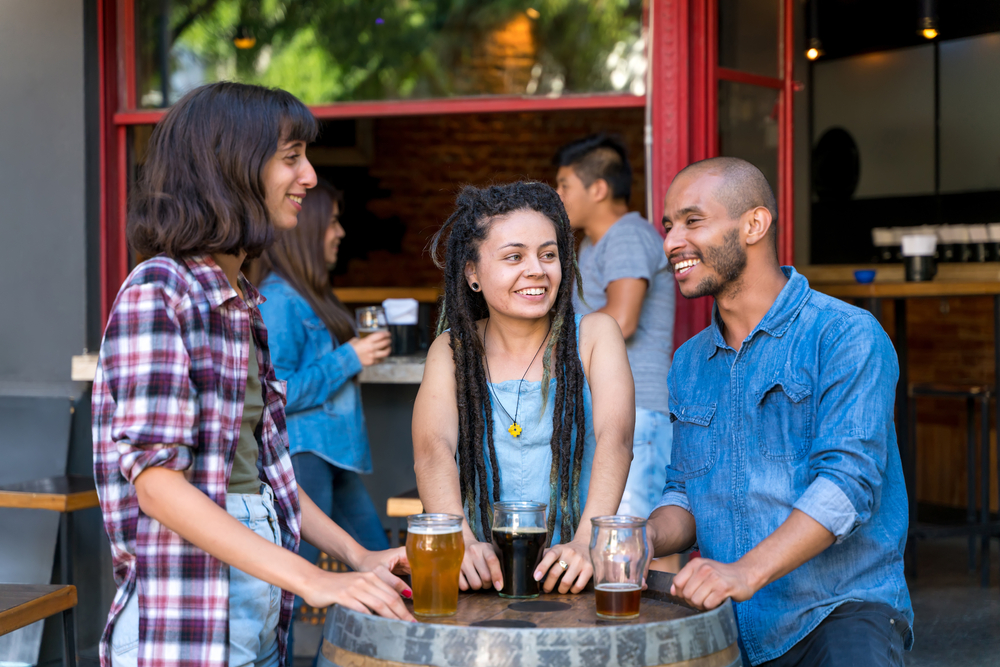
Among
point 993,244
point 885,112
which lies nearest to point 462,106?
point 993,244

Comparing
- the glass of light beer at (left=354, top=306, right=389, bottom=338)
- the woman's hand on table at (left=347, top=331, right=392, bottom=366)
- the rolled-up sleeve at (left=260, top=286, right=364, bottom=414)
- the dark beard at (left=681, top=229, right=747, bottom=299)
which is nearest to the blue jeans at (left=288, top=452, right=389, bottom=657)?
the rolled-up sleeve at (left=260, top=286, right=364, bottom=414)

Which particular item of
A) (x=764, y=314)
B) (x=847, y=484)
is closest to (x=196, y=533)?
(x=847, y=484)

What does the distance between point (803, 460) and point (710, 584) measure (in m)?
0.40

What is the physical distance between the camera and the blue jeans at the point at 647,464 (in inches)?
115

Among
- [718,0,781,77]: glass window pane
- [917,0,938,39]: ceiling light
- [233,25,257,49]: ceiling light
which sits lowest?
[718,0,781,77]: glass window pane

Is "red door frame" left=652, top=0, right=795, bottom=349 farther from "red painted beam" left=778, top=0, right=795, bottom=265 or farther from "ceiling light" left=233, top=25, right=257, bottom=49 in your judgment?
"ceiling light" left=233, top=25, right=257, bottom=49

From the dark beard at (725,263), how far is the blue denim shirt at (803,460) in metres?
0.10

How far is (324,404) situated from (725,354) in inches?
56.5

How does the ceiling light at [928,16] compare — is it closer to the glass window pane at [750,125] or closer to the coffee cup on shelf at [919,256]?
the coffee cup on shelf at [919,256]

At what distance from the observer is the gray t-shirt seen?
3.13 m

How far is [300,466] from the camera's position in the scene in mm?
2902

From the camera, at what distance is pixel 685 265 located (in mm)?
1984

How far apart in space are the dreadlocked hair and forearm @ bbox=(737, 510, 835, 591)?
373 millimetres

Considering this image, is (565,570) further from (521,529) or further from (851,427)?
(851,427)
